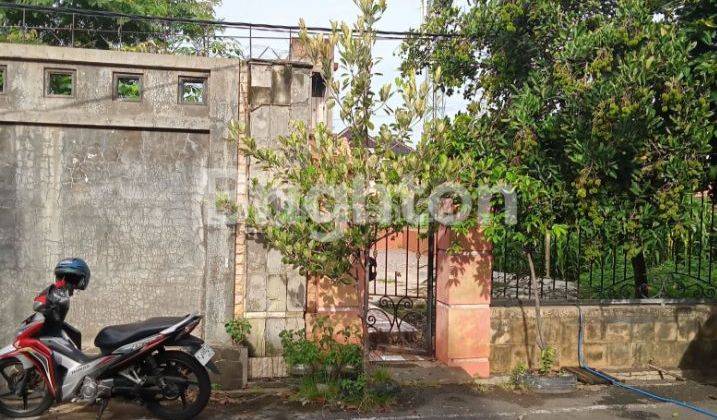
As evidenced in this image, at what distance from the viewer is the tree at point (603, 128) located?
613 cm

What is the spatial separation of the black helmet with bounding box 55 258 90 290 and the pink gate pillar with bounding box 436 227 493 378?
3672mm

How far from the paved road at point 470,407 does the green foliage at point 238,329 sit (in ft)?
2.01

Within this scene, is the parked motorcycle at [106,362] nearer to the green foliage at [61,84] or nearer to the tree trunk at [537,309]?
the green foliage at [61,84]

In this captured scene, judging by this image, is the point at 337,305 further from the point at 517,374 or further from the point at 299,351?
the point at 517,374

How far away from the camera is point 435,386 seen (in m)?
6.44

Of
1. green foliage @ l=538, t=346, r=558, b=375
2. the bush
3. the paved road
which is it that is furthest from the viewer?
green foliage @ l=538, t=346, r=558, b=375

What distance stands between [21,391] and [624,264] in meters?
7.07

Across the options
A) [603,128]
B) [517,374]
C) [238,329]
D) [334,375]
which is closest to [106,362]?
[238,329]

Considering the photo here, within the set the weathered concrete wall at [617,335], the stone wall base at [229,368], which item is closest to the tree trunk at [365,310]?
the stone wall base at [229,368]

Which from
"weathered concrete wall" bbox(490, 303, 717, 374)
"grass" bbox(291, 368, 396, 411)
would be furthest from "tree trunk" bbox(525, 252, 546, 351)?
"grass" bbox(291, 368, 396, 411)

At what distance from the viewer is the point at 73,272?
5.42 metres

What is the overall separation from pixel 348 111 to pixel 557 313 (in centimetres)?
352

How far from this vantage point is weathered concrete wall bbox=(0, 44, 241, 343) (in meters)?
6.28

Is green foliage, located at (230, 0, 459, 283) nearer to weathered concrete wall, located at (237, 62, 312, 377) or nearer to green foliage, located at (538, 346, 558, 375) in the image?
weathered concrete wall, located at (237, 62, 312, 377)
